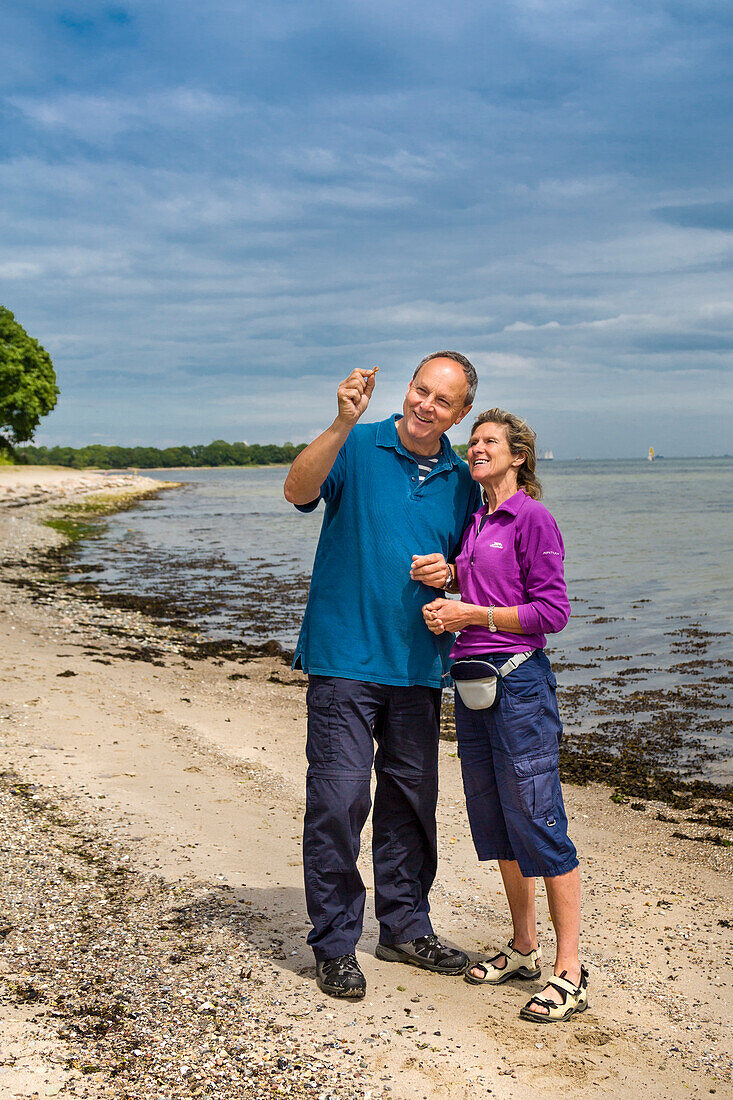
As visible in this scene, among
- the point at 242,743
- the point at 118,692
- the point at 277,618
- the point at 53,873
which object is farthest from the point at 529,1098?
the point at 277,618

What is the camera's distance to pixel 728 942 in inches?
193

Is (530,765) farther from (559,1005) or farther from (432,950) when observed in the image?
(432,950)

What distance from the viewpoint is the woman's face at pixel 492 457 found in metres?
3.84

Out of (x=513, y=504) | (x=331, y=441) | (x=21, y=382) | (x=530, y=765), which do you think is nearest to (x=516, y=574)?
(x=513, y=504)

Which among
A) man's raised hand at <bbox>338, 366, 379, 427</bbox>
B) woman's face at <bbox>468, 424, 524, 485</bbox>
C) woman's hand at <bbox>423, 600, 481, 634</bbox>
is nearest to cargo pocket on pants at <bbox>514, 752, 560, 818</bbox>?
woman's hand at <bbox>423, 600, 481, 634</bbox>

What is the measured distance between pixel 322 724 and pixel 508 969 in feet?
4.78

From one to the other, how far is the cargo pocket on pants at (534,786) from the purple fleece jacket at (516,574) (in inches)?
18.6

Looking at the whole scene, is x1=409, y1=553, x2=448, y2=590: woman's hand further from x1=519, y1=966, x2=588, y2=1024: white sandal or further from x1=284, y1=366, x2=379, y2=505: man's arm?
x1=519, y1=966, x2=588, y2=1024: white sandal

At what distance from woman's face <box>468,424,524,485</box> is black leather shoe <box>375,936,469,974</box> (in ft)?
7.29

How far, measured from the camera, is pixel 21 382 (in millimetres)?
63531

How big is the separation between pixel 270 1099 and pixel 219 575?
68.9 ft

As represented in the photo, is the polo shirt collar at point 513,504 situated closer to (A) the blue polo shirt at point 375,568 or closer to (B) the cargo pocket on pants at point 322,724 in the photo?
(A) the blue polo shirt at point 375,568

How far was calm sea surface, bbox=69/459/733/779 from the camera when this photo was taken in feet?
46.0

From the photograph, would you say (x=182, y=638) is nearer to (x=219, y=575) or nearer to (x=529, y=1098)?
(x=219, y=575)
